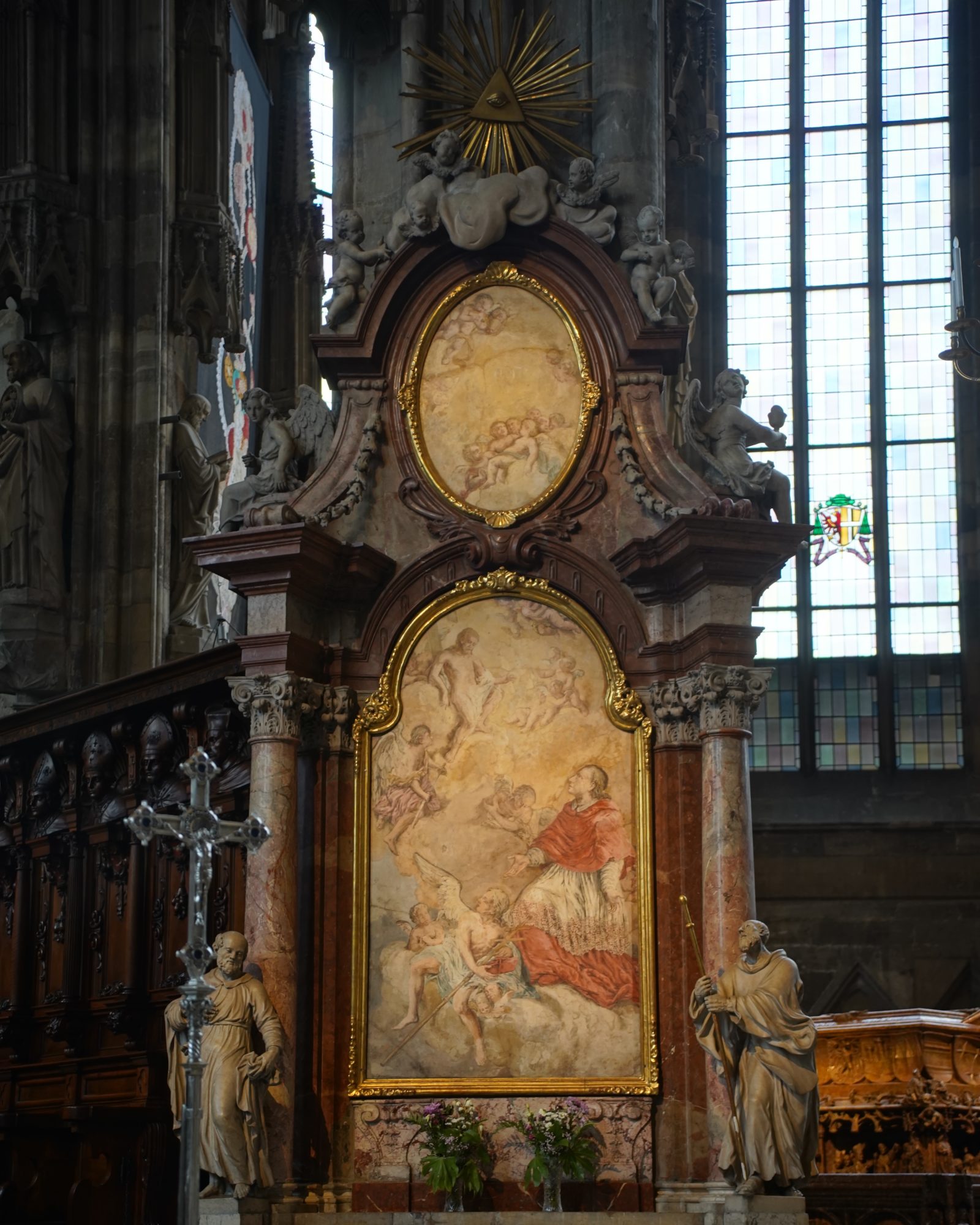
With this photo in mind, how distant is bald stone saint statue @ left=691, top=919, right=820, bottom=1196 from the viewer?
11.8 meters

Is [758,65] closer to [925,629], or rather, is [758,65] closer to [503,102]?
[925,629]

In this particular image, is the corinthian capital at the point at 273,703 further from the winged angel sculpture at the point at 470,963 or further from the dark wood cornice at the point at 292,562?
the winged angel sculpture at the point at 470,963

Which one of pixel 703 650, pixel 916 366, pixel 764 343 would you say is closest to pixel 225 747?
pixel 703 650

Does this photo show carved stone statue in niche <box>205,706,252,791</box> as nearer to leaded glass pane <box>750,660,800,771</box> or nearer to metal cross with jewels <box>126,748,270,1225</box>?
metal cross with jewels <box>126,748,270,1225</box>

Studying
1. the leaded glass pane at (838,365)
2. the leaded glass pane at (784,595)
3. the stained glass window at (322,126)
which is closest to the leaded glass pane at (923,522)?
the leaded glass pane at (838,365)

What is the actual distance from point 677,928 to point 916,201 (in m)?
14.5

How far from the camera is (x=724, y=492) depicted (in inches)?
527

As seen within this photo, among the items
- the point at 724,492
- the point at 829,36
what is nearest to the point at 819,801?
the point at 829,36

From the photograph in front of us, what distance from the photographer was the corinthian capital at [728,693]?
1284 cm

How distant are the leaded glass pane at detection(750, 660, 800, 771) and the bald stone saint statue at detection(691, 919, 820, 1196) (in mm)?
12025

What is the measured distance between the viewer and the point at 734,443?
13.6 m

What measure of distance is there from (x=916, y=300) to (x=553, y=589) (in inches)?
504

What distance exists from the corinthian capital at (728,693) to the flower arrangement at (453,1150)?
8.95 feet

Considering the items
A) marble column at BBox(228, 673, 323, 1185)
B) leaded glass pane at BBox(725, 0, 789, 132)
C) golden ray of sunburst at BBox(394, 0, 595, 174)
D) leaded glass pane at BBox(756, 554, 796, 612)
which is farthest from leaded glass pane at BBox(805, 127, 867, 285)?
marble column at BBox(228, 673, 323, 1185)
